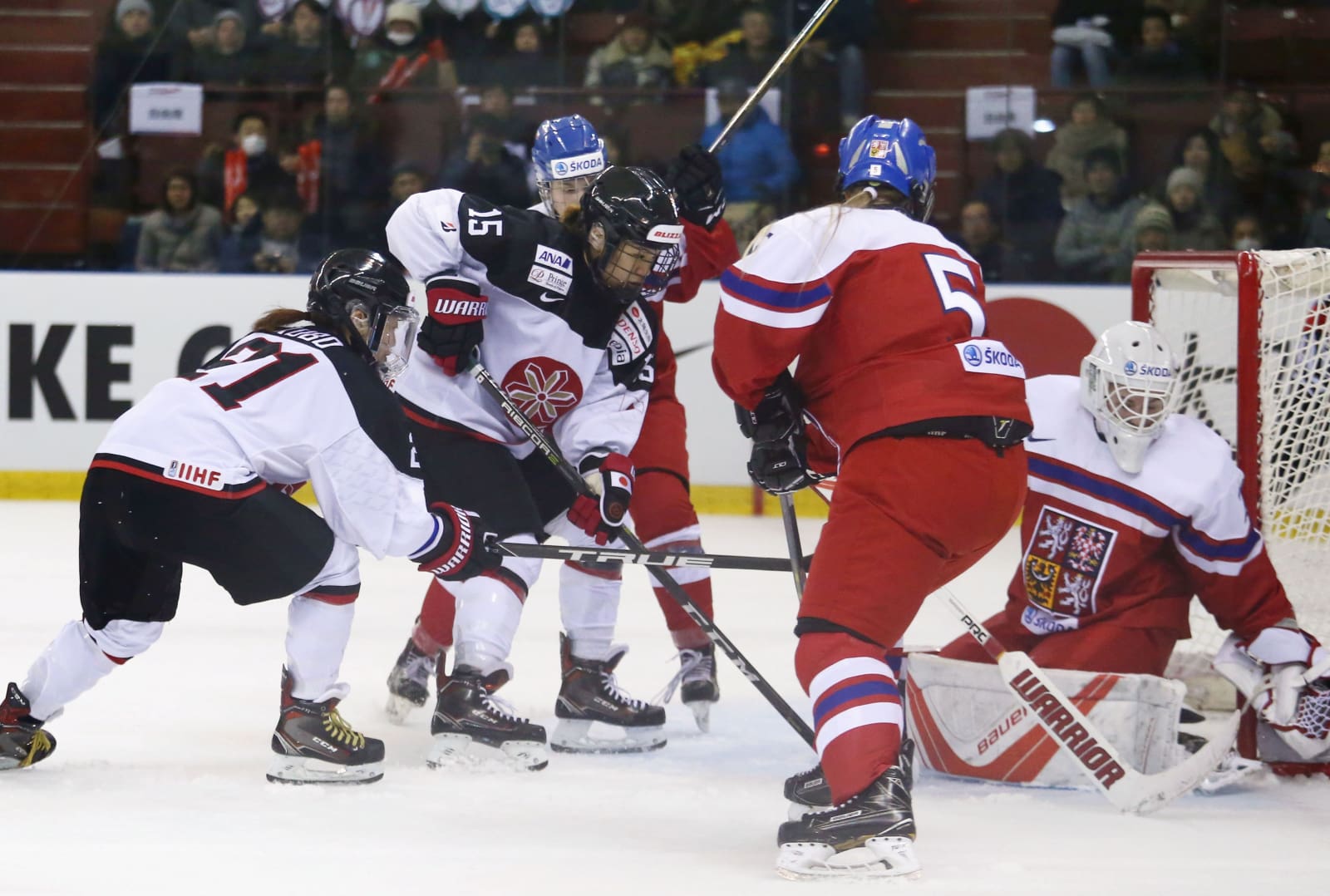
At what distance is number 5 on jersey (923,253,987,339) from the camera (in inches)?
98.5

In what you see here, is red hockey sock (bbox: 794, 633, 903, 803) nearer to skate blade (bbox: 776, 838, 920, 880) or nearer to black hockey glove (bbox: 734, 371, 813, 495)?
skate blade (bbox: 776, 838, 920, 880)

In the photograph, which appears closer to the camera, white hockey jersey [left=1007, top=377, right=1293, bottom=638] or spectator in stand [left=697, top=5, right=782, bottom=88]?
white hockey jersey [left=1007, top=377, right=1293, bottom=638]

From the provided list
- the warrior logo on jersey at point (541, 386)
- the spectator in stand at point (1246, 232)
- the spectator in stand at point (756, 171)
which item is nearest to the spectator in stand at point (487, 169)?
the spectator in stand at point (756, 171)

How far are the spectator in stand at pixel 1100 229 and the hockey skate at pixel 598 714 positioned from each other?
344 cm

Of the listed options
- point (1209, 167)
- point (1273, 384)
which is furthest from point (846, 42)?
point (1273, 384)

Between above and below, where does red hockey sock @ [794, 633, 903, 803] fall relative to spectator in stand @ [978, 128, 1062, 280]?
below

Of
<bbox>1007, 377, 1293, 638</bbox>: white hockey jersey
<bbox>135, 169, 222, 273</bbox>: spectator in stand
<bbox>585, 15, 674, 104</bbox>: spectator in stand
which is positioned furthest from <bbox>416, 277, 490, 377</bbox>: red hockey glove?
<bbox>585, 15, 674, 104</bbox>: spectator in stand

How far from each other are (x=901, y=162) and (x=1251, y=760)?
127 centimetres

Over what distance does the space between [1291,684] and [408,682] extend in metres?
1.63

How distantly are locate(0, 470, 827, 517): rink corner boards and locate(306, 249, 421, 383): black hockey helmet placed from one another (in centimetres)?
346

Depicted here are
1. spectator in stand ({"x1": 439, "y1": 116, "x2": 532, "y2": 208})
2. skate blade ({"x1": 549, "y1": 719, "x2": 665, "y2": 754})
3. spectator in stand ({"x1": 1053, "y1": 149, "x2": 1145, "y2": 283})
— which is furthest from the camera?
spectator in stand ({"x1": 439, "y1": 116, "x2": 532, "y2": 208})

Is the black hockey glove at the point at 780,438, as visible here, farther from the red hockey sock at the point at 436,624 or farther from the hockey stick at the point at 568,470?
the red hockey sock at the point at 436,624

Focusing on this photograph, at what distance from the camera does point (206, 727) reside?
3236mm

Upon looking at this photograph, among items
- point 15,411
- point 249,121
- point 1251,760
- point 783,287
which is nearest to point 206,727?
point 783,287
